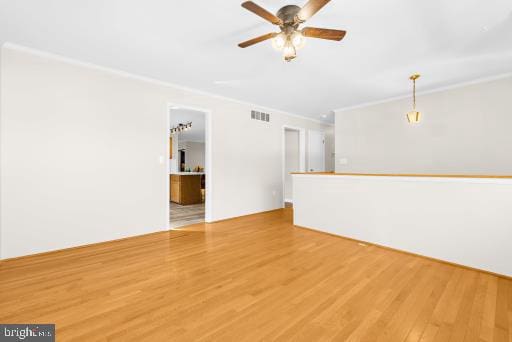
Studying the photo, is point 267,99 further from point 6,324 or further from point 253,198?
point 6,324

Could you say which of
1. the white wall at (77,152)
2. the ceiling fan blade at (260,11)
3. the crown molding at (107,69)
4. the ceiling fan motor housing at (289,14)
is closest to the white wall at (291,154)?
the crown molding at (107,69)

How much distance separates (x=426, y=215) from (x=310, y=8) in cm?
287

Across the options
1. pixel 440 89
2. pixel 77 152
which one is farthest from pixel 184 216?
pixel 440 89

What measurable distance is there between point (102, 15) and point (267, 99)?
11.1ft

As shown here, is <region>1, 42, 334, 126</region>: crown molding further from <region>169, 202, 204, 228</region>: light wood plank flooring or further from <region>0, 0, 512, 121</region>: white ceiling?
<region>169, 202, 204, 228</region>: light wood plank flooring

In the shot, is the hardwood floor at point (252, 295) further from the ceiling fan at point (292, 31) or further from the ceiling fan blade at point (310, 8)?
the ceiling fan blade at point (310, 8)

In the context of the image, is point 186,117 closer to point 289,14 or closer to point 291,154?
point 291,154

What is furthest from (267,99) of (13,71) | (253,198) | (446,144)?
(13,71)

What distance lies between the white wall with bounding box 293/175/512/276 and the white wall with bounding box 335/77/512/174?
80.3 inches

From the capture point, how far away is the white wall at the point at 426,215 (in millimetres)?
2523

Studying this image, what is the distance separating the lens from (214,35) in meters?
2.65

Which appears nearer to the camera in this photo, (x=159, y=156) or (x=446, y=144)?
(x=159, y=156)

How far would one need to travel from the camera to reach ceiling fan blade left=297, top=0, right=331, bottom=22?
1.72 m

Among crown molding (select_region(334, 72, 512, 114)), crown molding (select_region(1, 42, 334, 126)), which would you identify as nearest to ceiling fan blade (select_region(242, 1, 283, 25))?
crown molding (select_region(1, 42, 334, 126))
